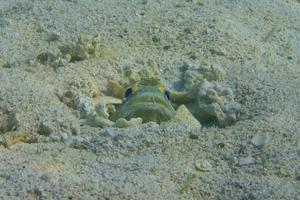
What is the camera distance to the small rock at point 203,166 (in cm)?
295

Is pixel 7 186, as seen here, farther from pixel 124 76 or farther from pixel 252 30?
pixel 252 30

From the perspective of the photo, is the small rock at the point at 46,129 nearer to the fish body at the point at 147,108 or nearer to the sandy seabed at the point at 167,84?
the sandy seabed at the point at 167,84

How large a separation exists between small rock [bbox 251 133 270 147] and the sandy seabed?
22 millimetres

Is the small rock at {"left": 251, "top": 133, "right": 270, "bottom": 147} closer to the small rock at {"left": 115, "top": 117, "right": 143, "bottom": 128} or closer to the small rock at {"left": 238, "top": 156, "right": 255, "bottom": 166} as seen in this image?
the small rock at {"left": 238, "top": 156, "right": 255, "bottom": 166}

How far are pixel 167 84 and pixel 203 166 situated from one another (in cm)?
138

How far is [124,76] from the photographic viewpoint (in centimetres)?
425

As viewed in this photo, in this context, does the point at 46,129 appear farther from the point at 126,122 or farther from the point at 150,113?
the point at 150,113

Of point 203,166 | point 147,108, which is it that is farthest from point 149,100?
point 203,166

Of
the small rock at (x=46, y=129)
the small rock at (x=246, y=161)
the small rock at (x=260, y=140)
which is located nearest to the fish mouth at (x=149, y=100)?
the small rock at (x=46, y=129)

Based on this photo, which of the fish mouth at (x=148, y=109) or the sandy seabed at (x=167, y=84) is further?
the fish mouth at (x=148, y=109)

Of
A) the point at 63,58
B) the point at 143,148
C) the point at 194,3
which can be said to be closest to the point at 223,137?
the point at 143,148

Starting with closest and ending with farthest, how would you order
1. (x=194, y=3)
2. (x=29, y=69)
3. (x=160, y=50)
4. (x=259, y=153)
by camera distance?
1. (x=259, y=153)
2. (x=29, y=69)
3. (x=160, y=50)
4. (x=194, y=3)

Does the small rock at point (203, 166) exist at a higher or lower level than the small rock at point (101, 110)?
higher

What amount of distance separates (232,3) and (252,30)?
638 millimetres
